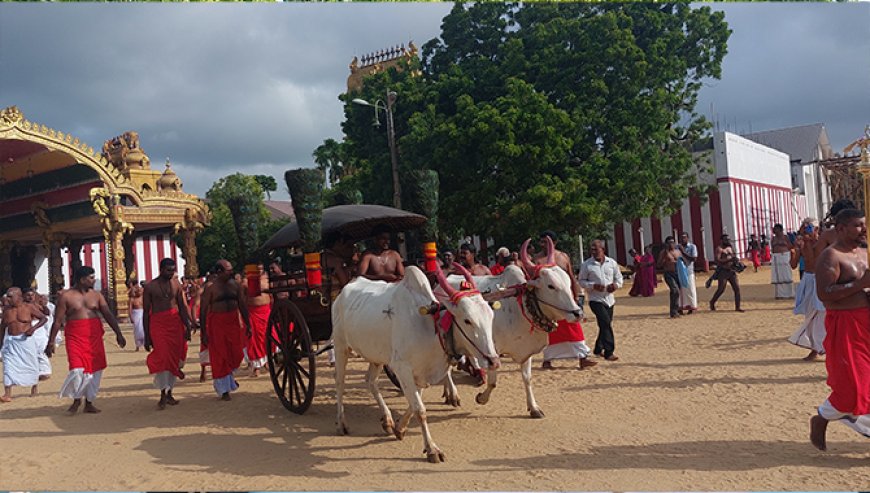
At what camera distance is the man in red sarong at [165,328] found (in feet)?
30.3

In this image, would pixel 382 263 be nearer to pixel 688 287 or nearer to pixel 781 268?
pixel 688 287

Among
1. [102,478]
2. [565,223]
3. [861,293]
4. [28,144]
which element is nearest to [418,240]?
[102,478]

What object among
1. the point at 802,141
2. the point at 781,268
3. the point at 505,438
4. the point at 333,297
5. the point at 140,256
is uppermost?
the point at 802,141

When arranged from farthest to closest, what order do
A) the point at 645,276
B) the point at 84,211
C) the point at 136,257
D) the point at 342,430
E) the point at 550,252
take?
the point at 136,257 → the point at 84,211 → the point at 645,276 → the point at 550,252 → the point at 342,430

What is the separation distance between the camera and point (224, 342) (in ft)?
31.4

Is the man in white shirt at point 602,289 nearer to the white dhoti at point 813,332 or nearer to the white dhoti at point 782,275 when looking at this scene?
the white dhoti at point 813,332

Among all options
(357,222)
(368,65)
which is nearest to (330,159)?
(368,65)

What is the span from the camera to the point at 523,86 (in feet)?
72.0

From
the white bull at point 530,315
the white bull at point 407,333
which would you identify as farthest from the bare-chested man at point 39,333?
the white bull at point 530,315

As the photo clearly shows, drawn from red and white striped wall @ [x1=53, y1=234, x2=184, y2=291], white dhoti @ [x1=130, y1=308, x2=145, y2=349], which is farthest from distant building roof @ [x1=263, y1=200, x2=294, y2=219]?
white dhoti @ [x1=130, y1=308, x2=145, y2=349]

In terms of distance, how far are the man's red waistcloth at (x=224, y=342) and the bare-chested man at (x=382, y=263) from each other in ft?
7.99

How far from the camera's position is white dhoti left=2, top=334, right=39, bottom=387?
11.3m

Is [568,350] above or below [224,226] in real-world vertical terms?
below

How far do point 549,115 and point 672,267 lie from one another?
25.7ft
